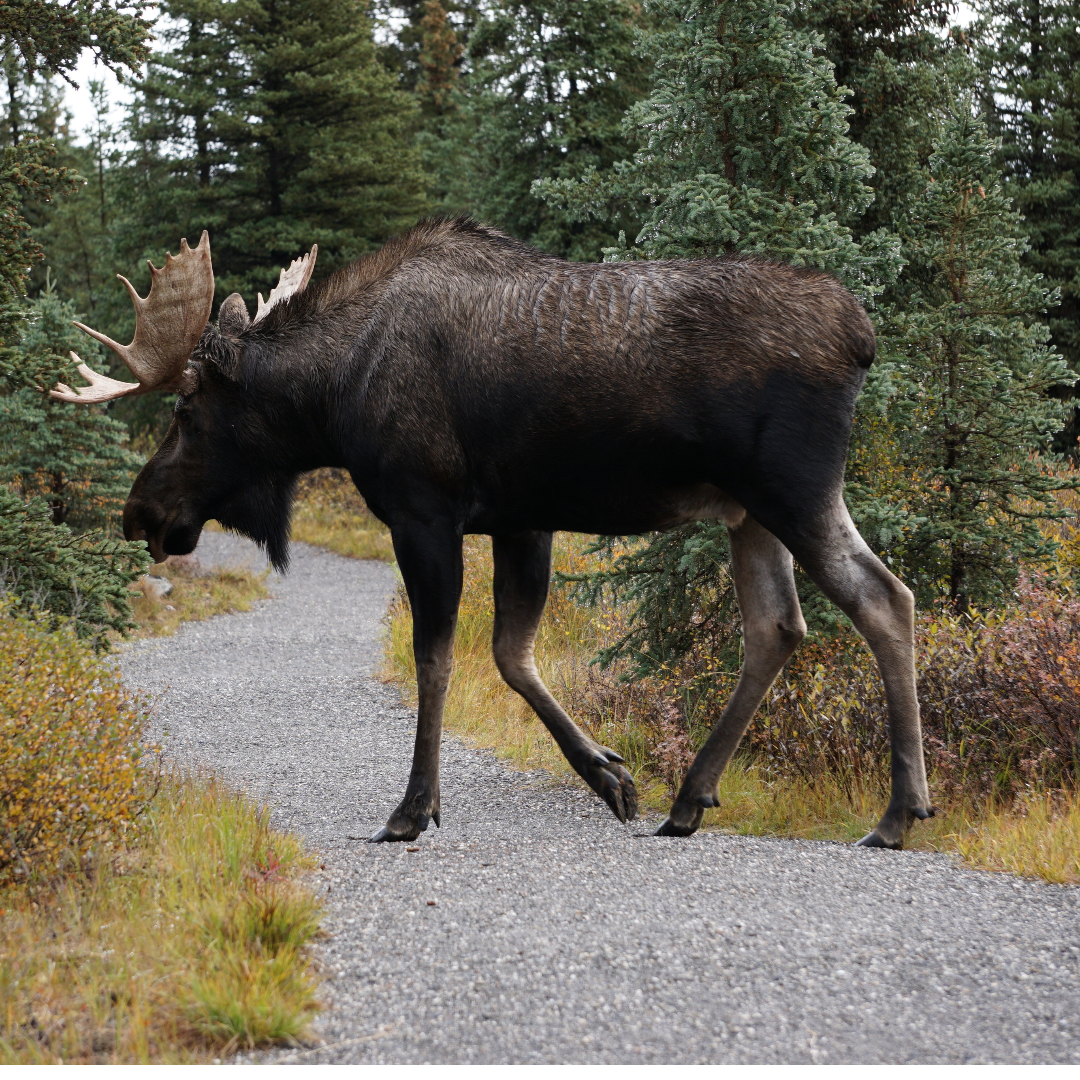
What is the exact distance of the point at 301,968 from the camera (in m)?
3.25

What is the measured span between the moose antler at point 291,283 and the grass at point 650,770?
8.65ft

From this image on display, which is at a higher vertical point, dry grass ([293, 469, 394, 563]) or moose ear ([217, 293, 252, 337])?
moose ear ([217, 293, 252, 337])

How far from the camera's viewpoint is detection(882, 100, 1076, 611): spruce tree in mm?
6793

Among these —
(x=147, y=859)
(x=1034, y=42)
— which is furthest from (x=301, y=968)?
(x=1034, y=42)

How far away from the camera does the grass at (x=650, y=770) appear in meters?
4.50

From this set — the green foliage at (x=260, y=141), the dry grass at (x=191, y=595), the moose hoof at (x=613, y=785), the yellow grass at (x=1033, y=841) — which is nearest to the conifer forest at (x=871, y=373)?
the yellow grass at (x=1033, y=841)

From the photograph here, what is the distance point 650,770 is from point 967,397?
9.81ft

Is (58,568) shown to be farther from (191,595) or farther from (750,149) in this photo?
(191,595)

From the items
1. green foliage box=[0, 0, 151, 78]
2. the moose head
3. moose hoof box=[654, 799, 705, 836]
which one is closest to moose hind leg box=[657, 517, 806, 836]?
moose hoof box=[654, 799, 705, 836]

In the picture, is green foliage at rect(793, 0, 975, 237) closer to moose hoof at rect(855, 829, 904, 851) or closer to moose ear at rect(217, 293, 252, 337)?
moose ear at rect(217, 293, 252, 337)

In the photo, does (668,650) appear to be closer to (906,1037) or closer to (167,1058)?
(906,1037)

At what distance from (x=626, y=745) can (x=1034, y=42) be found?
1954 centimetres

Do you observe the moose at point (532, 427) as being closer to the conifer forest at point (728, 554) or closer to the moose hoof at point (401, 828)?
the moose hoof at point (401, 828)

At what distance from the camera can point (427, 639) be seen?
502cm
